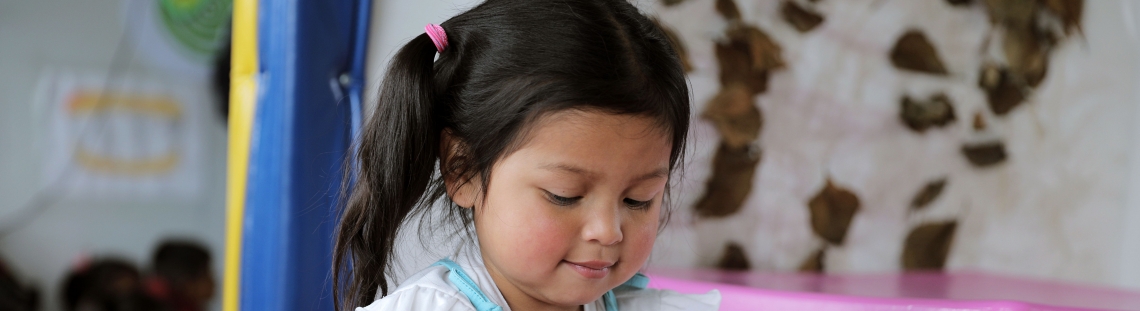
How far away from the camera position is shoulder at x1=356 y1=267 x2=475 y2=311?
0.66 meters

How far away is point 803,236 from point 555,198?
0.83 meters

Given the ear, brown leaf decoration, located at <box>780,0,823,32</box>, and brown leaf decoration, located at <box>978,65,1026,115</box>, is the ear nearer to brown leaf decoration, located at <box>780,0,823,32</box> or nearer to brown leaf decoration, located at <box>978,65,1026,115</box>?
brown leaf decoration, located at <box>780,0,823,32</box>

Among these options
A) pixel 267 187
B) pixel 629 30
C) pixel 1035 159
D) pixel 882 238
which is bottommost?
pixel 882 238

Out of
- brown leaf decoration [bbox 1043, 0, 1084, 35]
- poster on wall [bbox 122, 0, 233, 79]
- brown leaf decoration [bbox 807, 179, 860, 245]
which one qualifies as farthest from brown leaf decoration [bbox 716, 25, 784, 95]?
poster on wall [bbox 122, 0, 233, 79]

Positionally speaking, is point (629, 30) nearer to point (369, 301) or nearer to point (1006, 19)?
point (369, 301)

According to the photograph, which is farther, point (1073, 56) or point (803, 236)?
point (1073, 56)

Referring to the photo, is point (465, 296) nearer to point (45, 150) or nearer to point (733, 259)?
point (733, 259)

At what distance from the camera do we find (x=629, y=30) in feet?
2.40

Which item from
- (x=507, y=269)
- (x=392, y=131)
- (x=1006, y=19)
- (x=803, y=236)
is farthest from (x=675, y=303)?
(x=1006, y=19)

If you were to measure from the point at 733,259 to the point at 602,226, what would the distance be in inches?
29.6

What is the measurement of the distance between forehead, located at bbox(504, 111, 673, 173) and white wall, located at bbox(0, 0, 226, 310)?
0.87 meters

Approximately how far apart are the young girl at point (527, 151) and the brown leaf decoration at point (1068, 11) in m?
1.02

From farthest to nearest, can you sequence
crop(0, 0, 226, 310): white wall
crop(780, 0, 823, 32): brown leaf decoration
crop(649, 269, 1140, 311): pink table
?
crop(780, 0, 823, 32): brown leaf decoration < crop(0, 0, 226, 310): white wall < crop(649, 269, 1140, 311): pink table

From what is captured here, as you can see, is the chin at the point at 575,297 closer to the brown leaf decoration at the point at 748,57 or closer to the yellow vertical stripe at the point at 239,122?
the yellow vertical stripe at the point at 239,122
